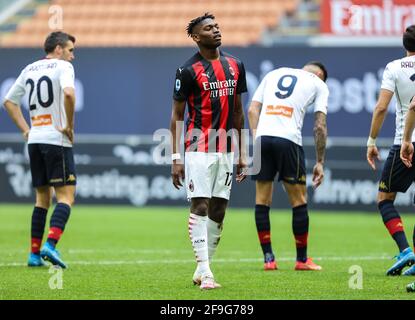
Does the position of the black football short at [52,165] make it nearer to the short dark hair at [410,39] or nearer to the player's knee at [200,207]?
the player's knee at [200,207]

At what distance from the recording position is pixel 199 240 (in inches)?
318

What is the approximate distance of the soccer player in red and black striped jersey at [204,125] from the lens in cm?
813

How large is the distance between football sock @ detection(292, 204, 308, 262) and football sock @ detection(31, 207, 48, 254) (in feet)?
8.41

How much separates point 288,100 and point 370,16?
34.5 feet

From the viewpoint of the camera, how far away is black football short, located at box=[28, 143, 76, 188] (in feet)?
33.5

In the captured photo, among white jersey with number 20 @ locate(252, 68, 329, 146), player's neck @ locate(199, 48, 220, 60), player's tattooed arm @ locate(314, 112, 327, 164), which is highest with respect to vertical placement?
player's neck @ locate(199, 48, 220, 60)

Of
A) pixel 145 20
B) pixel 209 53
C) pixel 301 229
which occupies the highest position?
pixel 145 20

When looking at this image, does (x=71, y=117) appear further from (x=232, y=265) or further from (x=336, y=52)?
(x=336, y=52)

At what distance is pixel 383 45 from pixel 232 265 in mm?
10172

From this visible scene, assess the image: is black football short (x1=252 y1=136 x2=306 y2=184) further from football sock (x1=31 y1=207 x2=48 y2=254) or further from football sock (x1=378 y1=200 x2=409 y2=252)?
football sock (x1=31 y1=207 x2=48 y2=254)
